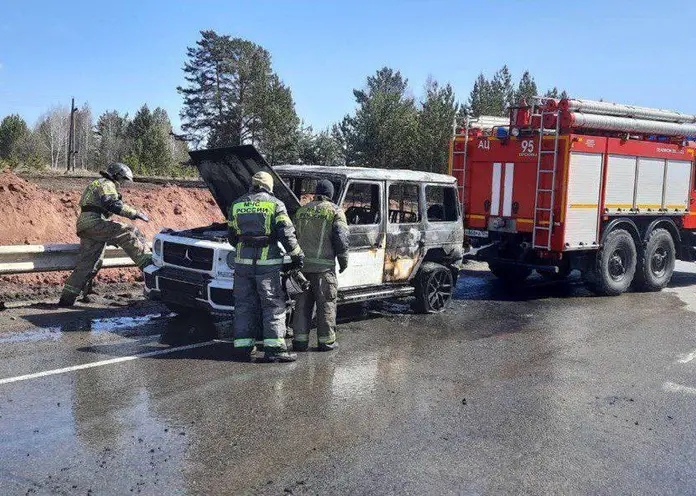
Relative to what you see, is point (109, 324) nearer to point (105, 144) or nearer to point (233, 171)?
point (233, 171)

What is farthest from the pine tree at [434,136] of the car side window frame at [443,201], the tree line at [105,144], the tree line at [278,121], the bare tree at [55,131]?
the bare tree at [55,131]

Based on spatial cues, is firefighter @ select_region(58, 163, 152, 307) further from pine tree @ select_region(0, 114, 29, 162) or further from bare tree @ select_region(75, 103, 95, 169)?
bare tree @ select_region(75, 103, 95, 169)

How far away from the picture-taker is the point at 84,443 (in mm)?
4363

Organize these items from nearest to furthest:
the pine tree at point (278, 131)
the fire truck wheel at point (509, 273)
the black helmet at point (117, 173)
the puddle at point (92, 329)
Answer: the puddle at point (92, 329), the black helmet at point (117, 173), the fire truck wheel at point (509, 273), the pine tree at point (278, 131)

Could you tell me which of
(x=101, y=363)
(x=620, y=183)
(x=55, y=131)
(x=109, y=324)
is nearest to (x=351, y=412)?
(x=101, y=363)

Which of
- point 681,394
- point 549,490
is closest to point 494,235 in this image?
point 681,394

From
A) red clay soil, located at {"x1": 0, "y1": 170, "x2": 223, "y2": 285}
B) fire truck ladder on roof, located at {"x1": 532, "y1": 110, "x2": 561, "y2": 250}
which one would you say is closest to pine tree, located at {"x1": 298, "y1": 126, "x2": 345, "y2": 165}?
red clay soil, located at {"x1": 0, "y1": 170, "x2": 223, "y2": 285}

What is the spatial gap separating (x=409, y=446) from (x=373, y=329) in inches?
142

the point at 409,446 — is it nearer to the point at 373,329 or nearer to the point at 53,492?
the point at 53,492

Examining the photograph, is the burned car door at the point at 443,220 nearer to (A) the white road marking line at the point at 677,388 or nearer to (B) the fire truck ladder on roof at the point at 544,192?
(B) the fire truck ladder on roof at the point at 544,192

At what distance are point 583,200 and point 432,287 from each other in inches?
Result: 128

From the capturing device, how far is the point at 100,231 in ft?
27.6

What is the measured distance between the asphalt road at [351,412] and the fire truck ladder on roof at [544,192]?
2499 millimetres

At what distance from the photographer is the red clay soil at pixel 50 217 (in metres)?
10.4
